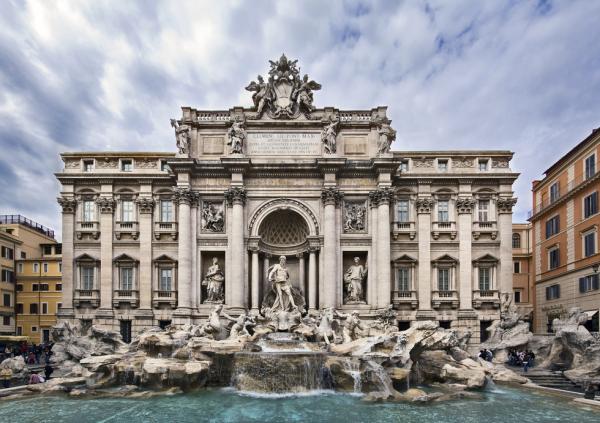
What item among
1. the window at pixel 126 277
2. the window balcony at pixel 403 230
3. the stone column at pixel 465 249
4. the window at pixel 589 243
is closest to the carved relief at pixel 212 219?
the window at pixel 126 277

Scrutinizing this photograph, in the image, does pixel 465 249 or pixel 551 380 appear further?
pixel 465 249

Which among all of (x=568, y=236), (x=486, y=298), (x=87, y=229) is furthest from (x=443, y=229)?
(x=87, y=229)

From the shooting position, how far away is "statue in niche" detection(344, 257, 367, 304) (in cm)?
2823

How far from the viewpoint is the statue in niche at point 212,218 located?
2886cm

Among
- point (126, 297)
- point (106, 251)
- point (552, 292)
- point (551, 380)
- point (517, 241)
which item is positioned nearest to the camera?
point (551, 380)

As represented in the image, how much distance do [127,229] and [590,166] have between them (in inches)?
1343

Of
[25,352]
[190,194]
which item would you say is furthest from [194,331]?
[25,352]

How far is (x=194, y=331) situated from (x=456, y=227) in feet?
63.7

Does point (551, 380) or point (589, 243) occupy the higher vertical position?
point (589, 243)

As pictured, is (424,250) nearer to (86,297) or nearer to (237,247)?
(237,247)

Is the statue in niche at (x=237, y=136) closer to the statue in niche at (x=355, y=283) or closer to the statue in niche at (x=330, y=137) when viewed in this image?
the statue in niche at (x=330, y=137)

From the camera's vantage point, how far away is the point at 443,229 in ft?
98.1

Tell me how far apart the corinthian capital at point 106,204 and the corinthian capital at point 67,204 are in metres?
1.94

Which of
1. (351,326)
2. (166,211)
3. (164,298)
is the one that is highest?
(166,211)
